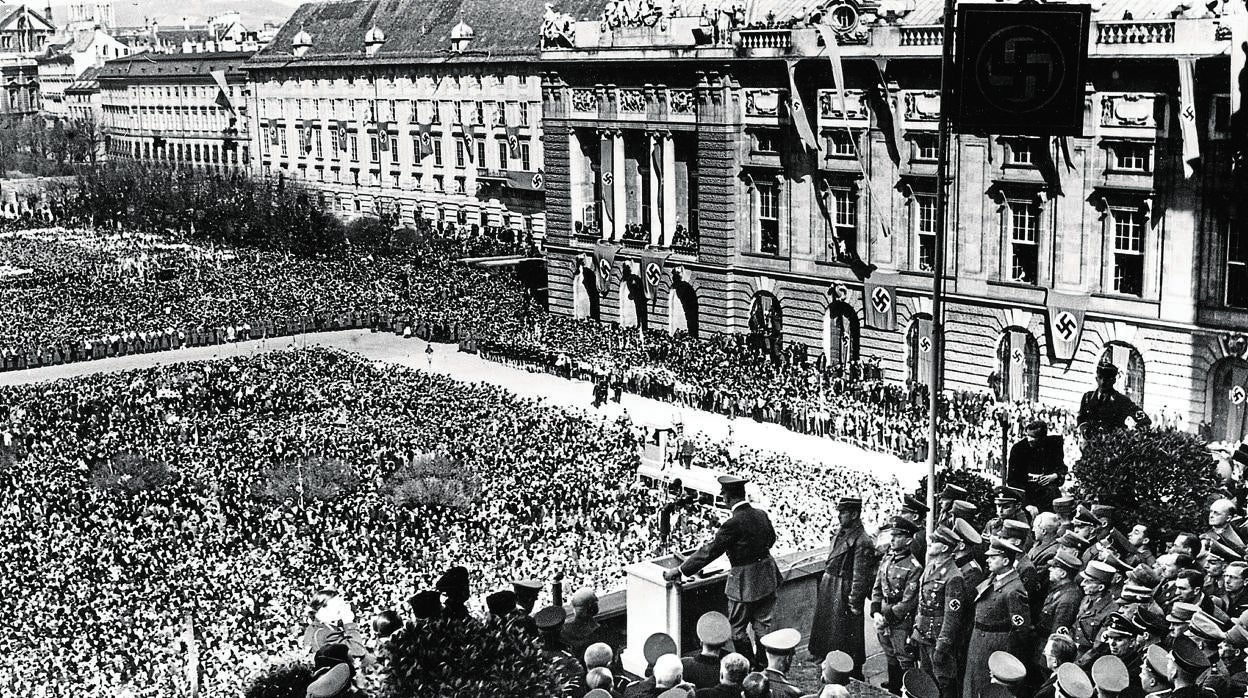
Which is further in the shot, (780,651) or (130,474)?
(130,474)

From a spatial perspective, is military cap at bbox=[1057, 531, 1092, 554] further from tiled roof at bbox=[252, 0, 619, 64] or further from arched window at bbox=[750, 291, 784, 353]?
tiled roof at bbox=[252, 0, 619, 64]

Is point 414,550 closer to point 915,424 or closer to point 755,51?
point 915,424

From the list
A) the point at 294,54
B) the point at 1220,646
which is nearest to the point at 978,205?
the point at 1220,646

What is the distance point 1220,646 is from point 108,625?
2141cm

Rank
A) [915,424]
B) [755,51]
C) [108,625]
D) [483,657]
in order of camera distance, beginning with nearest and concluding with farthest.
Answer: [483,657] → [108,625] → [915,424] → [755,51]

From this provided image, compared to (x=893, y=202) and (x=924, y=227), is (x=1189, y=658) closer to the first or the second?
(x=924, y=227)

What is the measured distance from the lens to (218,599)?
29.9m

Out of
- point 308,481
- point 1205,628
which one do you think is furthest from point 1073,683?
point 308,481

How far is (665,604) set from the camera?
1655 centimetres

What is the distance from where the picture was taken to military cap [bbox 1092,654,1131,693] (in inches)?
537

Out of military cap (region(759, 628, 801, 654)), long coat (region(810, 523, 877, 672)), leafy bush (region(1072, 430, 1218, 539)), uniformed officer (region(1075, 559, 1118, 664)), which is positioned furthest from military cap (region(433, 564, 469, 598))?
leafy bush (region(1072, 430, 1218, 539))

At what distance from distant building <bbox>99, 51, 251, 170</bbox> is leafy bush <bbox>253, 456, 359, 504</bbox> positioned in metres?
82.6

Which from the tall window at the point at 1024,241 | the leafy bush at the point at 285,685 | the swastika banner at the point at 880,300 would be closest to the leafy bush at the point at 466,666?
the leafy bush at the point at 285,685

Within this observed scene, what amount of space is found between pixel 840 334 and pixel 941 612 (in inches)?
1540
